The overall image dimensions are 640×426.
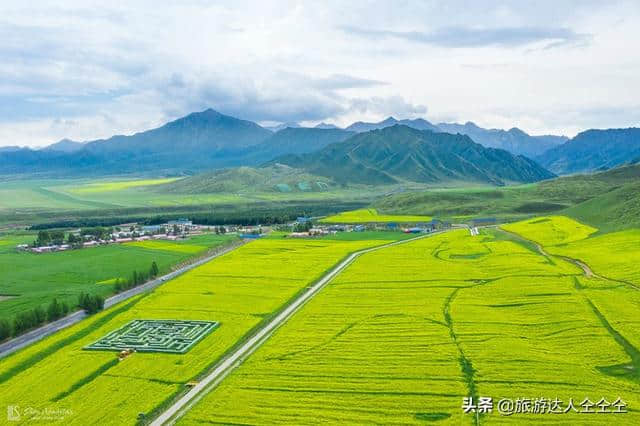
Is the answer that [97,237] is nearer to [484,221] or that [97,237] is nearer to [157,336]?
[157,336]

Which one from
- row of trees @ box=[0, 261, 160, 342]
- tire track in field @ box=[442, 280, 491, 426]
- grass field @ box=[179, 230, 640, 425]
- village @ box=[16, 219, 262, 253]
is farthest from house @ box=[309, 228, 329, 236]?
tire track in field @ box=[442, 280, 491, 426]

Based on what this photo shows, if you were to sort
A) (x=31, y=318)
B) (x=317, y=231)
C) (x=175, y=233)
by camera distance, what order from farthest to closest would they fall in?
(x=175, y=233) < (x=317, y=231) < (x=31, y=318)

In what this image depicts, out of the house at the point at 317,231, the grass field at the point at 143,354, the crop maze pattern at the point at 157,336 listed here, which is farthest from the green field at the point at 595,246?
the crop maze pattern at the point at 157,336

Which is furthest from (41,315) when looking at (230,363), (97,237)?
(97,237)

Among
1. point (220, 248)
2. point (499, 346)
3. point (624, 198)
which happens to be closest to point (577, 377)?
point (499, 346)

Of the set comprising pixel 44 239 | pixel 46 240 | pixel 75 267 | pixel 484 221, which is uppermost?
pixel 44 239

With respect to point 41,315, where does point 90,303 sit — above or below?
above

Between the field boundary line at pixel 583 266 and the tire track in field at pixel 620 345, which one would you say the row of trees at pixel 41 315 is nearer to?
the tire track in field at pixel 620 345
